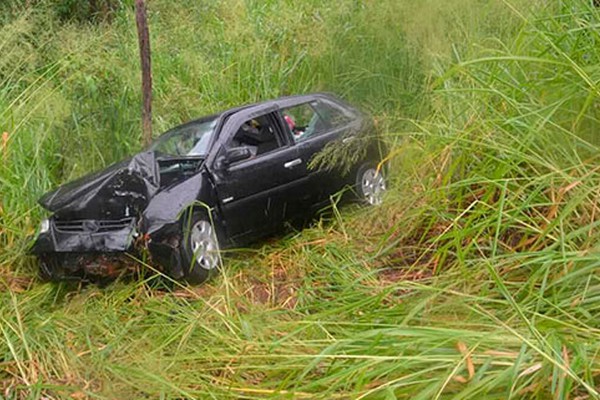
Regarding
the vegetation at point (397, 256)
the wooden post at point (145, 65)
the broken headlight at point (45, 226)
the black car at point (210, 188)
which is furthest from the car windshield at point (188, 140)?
the broken headlight at point (45, 226)

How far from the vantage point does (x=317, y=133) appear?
6535 mm

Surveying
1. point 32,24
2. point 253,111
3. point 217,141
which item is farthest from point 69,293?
point 32,24

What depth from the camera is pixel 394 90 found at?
6.45 m

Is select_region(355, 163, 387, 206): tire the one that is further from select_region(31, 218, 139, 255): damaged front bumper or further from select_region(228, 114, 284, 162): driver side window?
select_region(31, 218, 139, 255): damaged front bumper

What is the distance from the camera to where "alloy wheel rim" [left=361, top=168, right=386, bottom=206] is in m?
6.43

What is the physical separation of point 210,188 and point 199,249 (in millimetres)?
578

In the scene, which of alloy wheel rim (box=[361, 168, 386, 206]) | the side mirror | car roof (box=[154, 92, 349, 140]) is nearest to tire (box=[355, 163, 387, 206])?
alloy wheel rim (box=[361, 168, 386, 206])

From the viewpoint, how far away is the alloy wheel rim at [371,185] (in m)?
6.43

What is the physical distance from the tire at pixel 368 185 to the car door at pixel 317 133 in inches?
5.9

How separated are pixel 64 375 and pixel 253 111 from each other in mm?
2883

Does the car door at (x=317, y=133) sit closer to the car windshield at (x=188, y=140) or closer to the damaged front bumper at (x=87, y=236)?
the car windshield at (x=188, y=140)

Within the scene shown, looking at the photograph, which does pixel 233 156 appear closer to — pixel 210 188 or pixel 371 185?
pixel 210 188

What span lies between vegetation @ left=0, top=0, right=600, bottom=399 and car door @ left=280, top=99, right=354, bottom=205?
311mm

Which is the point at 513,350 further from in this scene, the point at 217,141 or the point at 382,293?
the point at 217,141
